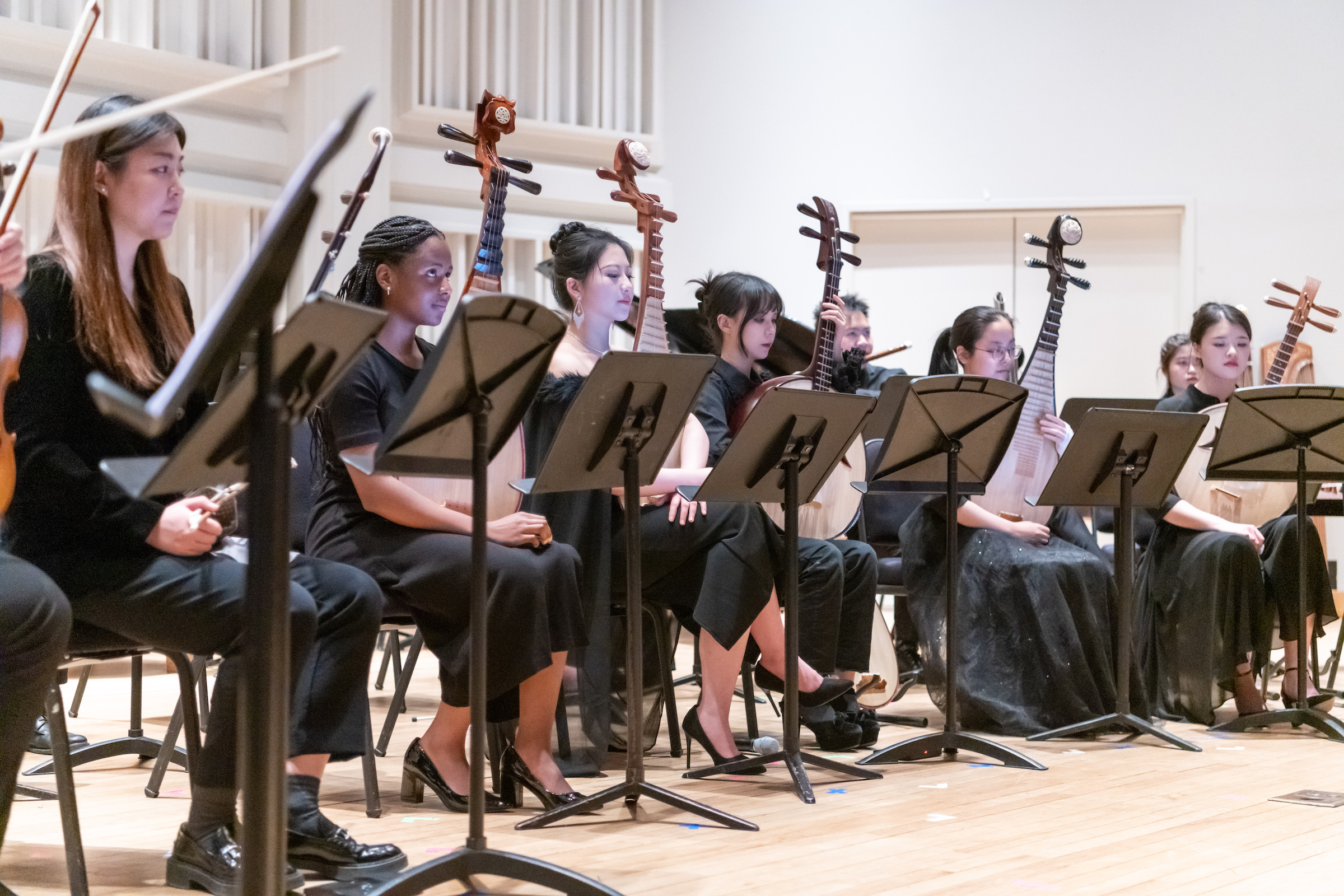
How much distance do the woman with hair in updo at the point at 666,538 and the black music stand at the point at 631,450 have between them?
0.49m

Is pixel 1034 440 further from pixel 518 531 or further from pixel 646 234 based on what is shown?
pixel 518 531

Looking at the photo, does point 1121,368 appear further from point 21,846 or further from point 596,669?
point 21,846

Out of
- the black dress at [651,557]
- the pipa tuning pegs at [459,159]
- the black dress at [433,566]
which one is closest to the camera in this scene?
the black dress at [433,566]

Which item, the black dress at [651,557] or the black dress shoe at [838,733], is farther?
the black dress shoe at [838,733]

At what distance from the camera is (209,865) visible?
2.12 m

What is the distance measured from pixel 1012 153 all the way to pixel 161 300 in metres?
5.70

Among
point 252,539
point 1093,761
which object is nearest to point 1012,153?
point 1093,761

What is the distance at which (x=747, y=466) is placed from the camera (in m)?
2.81

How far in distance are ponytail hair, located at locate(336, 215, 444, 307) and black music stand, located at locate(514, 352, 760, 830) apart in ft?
2.02

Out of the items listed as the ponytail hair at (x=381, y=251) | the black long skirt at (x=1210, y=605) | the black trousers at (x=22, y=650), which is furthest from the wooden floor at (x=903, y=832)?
the ponytail hair at (x=381, y=251)

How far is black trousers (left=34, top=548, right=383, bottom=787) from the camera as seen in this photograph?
208cm

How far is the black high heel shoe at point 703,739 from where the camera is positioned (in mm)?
3209

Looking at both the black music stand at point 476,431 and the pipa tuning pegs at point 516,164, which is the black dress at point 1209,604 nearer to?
the pipa tuning pegs at point 516,164

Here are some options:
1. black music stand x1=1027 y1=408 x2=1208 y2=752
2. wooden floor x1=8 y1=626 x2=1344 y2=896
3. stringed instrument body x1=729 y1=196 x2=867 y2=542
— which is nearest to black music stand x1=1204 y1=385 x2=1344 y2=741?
black music stand x1=1027 y1=408 x2=1208 y2=752
